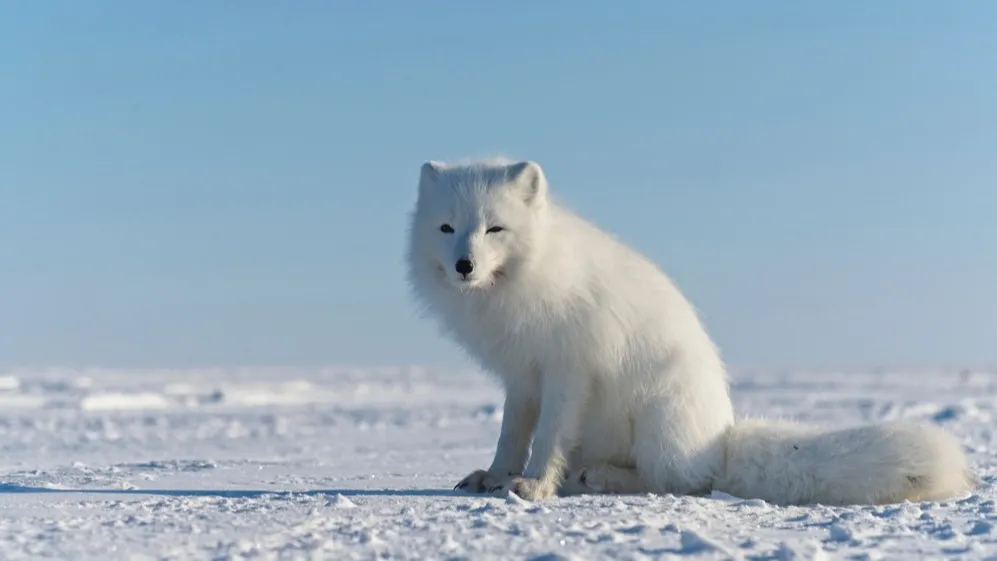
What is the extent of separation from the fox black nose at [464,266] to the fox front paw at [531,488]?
32.8 inches

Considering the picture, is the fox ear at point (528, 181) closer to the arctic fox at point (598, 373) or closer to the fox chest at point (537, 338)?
the arctic fox at point (598, 373)

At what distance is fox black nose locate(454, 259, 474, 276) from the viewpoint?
12.6ft

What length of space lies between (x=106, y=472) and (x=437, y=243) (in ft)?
8.69

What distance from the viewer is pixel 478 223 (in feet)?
13.0

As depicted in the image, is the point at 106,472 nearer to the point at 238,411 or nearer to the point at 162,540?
the point at 162,540

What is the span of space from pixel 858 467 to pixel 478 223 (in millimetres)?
1693

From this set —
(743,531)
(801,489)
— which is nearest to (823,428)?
(801,489)

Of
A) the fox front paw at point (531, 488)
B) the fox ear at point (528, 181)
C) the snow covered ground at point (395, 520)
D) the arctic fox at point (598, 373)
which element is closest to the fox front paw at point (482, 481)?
the arctic fox at point (598, 373)

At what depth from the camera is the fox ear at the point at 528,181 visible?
4.12 metres

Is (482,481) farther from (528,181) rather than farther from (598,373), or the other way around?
(528,181)

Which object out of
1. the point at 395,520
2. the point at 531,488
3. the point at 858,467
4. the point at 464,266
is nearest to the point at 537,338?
the point at 464,266

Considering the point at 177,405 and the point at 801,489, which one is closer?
the point at 801,489

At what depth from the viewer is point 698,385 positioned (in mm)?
4223

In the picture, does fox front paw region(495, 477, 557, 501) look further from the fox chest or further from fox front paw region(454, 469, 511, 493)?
the fox chest
